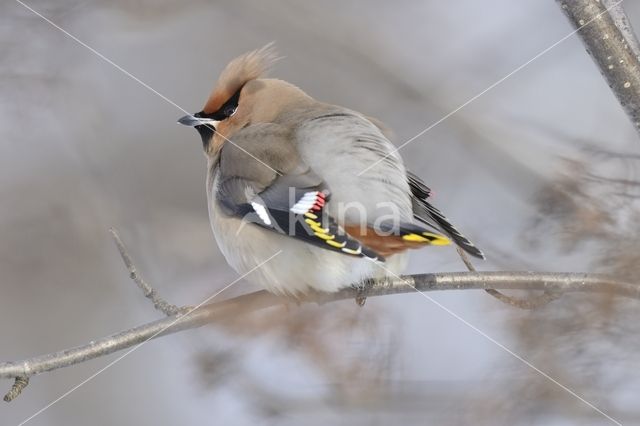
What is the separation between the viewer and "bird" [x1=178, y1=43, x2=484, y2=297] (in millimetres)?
3211

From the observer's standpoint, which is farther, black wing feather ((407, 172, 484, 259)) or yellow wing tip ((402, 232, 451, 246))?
black wing feather ((407, 172, 484, 259))

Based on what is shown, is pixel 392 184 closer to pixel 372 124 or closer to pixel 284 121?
pixel 372 124

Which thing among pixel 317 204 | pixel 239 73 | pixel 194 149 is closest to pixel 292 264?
pixel 317 204

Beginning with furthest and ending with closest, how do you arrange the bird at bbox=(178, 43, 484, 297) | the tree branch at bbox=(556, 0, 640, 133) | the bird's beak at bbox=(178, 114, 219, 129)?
the bird's beak at bbox=(178, 114, 219, 129), the bird at bbox=(178, 43, 484, 297), the tree branch at bbox=(556, 0, 640, 133)

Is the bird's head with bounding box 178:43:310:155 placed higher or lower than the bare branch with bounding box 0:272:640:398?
higher

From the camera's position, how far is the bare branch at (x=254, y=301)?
295 centimetres

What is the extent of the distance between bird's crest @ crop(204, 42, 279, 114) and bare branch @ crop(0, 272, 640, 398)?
0.95 metres

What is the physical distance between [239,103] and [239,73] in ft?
0.49

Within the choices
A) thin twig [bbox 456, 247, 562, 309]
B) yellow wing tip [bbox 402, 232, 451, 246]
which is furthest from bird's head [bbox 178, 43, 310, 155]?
thin twig [bbox 456, 247, 562, 309]

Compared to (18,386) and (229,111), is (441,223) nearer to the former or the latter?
(229,111)

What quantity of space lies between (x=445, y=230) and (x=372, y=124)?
1.83 ft

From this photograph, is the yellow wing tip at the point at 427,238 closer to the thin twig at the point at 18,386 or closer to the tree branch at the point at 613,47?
the tree branch at the point at 613,47

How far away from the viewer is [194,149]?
5312 millimetres

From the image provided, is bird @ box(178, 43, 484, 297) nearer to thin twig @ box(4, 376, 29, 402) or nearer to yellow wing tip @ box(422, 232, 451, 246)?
yellow wing tip @ box(422, 232, 451, 246)
